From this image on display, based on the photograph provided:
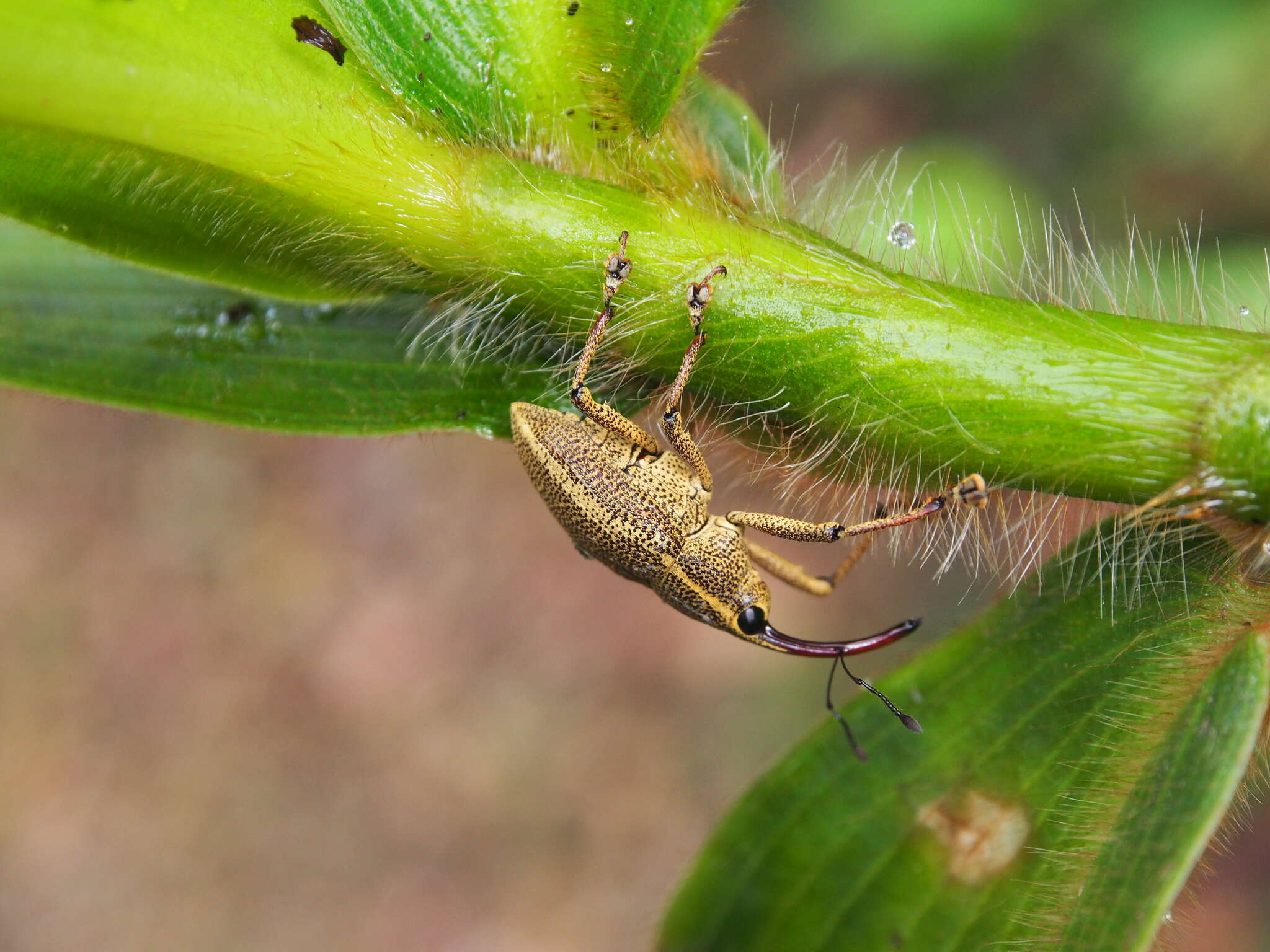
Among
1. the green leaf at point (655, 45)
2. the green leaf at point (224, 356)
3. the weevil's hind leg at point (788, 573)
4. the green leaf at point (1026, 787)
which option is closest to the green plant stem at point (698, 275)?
the green leaf at point (655, 45)

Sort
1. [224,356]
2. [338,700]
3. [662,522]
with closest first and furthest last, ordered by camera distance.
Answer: [224,356]
[662,522]
[338,700]

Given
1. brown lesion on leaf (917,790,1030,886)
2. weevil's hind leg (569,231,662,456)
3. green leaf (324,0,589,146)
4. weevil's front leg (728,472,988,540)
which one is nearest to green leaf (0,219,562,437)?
weevil's hind leg (569,231,662,456)

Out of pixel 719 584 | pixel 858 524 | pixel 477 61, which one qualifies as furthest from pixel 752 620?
pixel 477 61

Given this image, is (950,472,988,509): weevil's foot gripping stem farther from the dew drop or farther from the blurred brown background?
the blurred brown background

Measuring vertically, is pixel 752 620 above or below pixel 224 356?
above

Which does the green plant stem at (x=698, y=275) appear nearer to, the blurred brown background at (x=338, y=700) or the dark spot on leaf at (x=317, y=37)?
the dark spot on leaf at (x=317, y=37)

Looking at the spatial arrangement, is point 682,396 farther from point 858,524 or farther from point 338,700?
point 338,700
